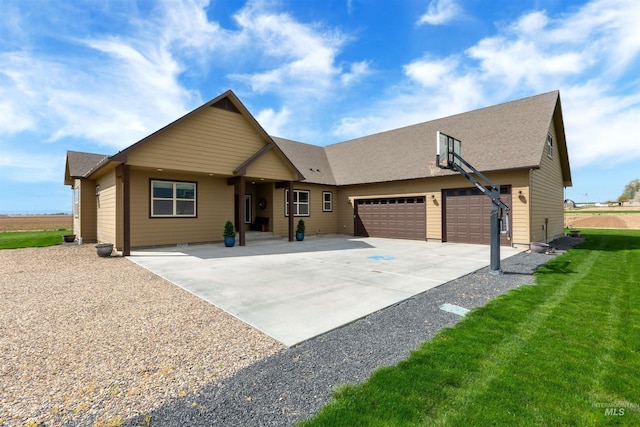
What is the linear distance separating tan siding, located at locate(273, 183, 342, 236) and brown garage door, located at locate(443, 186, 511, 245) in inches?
282

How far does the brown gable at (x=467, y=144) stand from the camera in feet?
41.5

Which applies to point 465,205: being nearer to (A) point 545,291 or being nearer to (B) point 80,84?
(A) point 545,291

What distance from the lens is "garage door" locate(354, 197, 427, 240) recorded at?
1548 centimetres

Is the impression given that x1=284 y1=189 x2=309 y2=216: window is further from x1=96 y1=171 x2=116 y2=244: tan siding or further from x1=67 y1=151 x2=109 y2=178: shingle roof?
x1=67 y1=151 x2=109 y2=178: shingle roof

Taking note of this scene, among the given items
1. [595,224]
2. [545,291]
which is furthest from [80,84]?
[595,224]

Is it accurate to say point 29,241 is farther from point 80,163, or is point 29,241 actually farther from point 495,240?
point 495,240

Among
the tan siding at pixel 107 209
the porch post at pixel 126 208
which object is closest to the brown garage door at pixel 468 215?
the porch post at pixel 126 208

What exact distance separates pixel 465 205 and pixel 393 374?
41.8ft

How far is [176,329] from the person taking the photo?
3.99 meters

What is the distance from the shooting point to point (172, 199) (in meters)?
12.5

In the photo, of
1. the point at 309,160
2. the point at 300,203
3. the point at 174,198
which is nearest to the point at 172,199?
the point at 174,198

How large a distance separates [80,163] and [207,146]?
8.39 m
